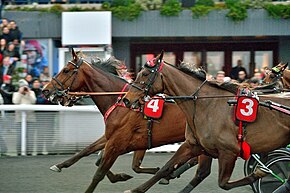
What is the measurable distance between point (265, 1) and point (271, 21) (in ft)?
1.82

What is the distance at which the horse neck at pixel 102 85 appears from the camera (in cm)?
877

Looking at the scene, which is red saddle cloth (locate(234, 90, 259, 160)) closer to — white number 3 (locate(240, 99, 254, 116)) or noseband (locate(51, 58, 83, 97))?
white number 3 (locate(240, 99, 254, 116))

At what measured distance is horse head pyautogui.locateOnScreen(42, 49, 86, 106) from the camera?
8.84m

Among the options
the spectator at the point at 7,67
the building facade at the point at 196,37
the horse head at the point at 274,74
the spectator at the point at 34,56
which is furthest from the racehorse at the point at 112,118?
the building facade at the point at 196,37

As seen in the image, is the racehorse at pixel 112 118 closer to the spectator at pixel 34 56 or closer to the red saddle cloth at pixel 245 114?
the red saddle cloth at pixel 245 114

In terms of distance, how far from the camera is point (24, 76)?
14.1m

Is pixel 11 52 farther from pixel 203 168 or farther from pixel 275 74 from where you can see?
pixel 203 168

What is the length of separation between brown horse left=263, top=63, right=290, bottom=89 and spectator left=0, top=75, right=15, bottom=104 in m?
5.45

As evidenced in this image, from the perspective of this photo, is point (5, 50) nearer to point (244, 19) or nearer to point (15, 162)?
point (15, 162)

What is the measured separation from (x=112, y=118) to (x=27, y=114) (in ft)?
14.9

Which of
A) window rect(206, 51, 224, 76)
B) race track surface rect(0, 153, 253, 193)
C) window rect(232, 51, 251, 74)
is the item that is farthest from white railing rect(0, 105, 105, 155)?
window rect(232, 51, 251, 74)

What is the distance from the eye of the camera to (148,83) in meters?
7.30

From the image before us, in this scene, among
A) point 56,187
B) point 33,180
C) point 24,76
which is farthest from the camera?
point 24,76

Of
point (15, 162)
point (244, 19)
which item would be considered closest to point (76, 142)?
point (15, 162)
